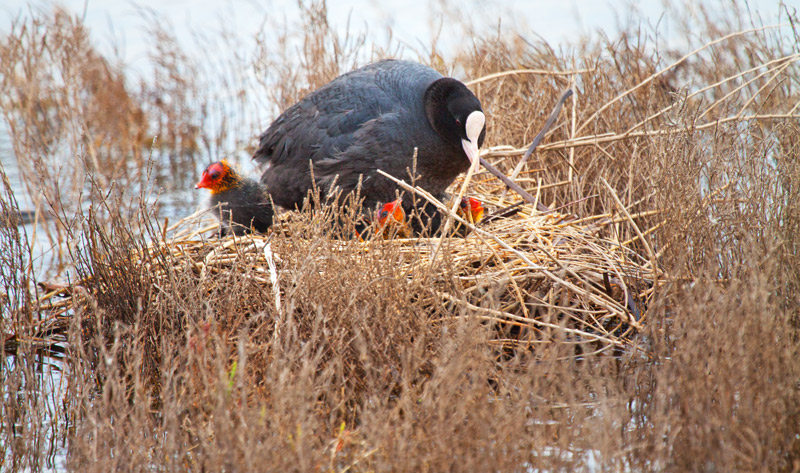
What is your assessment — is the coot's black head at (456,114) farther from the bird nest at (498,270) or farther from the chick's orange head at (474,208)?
the bird nest at (498,270)

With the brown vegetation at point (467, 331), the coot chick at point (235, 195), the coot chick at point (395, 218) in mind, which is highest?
the coot chick at point (235, 195)

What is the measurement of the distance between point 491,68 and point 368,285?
3219 millimetres

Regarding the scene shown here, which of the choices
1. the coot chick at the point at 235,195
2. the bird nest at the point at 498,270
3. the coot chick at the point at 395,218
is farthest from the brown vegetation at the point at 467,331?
the coot chick at the point at 235,195

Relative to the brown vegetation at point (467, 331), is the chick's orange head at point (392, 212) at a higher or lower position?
higher

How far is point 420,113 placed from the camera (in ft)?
12.9

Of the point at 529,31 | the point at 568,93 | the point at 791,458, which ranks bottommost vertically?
the point at 791,458

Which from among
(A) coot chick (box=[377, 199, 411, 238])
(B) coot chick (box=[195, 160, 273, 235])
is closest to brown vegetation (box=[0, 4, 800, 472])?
(A) coot chick (box=[377, 199, 411, 238])

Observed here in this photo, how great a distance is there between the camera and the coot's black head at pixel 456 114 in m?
3.72

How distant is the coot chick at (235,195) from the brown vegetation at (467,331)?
0.47 meters

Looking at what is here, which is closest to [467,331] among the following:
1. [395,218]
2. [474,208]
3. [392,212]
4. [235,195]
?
[395,218]

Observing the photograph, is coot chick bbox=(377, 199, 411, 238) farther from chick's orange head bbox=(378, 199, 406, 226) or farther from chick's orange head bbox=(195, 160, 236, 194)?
chick's orange head bbox=(195, 160, 236, 194)

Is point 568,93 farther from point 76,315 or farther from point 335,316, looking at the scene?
point 76,315

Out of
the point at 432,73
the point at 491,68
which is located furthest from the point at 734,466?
the point at 491,68

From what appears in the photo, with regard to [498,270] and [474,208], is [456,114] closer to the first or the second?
[474,208]
